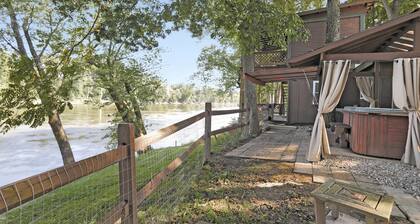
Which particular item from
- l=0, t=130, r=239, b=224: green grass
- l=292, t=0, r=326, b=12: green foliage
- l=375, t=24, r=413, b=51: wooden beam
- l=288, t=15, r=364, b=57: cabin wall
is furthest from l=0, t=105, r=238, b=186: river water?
l=292, t=0, r=326, b=12: green foliage

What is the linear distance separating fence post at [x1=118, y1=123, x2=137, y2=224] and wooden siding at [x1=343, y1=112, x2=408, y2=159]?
18.9 ft

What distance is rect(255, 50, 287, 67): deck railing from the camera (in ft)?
47.6

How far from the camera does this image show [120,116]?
12500mm

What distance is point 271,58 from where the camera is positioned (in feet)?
48.1

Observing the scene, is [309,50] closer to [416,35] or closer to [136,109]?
[416,35]

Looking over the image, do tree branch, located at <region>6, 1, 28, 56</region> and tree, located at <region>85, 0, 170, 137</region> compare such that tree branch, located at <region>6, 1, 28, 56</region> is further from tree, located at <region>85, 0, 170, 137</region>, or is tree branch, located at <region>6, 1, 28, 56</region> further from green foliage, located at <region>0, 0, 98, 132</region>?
tree, located at <region>85, 0, 170, 137</region>

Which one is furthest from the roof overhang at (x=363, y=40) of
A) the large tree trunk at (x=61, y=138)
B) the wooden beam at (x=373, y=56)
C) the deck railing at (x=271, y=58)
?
the large tree trunk at (x=61, y=138)

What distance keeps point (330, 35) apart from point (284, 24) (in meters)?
4.43

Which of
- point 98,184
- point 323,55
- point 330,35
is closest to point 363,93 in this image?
point 330,35

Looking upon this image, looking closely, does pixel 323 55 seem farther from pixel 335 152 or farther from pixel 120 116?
pixel 120 116

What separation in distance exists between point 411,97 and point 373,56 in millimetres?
Answer: 1091

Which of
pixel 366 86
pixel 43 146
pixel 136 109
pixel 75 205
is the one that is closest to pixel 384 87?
pixel 366 86

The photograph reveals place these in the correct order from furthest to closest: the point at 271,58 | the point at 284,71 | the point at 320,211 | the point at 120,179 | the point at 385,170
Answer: the point at 271,58 → the point at 284,71 → the point at 385,170 → the point at 320,211 → the point at 120,179

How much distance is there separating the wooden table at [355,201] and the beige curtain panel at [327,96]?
121 inches
